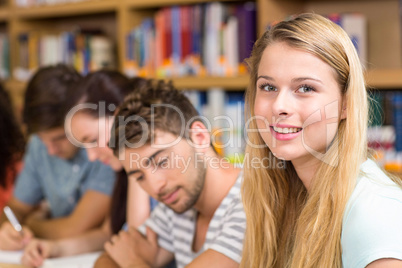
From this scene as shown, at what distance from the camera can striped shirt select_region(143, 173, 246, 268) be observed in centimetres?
121

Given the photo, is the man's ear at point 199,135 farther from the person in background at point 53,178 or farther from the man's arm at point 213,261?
the person in background at point 53,178

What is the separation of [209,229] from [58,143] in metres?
0.96

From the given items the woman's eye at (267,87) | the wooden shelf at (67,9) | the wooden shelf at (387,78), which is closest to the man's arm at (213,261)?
the woman's eye at (267,87)

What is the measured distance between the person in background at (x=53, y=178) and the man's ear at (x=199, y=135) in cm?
67

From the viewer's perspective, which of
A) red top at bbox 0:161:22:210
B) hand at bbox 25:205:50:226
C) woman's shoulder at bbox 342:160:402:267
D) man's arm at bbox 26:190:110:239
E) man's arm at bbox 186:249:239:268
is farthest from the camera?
red top at bbox 0:161:22:210

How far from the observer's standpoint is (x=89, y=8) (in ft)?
9.95

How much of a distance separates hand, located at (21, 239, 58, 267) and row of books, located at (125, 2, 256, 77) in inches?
49.2

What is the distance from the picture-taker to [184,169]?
1.30m

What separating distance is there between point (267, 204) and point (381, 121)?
4.12 feet

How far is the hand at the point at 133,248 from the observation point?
57.9 inches

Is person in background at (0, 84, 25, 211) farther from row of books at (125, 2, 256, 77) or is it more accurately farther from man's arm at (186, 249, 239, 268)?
man's arm at (186, 249, 239, 268)

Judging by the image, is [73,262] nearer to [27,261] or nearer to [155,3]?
[27,261]

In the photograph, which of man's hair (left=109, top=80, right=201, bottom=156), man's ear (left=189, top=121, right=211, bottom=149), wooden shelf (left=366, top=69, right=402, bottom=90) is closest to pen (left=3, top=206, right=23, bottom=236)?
man's hair (left=109, top=80, right=201, bottom=156)

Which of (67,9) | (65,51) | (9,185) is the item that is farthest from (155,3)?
(9,185)
